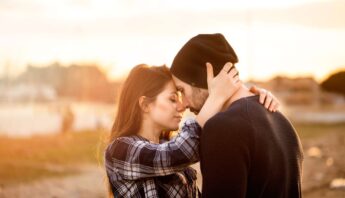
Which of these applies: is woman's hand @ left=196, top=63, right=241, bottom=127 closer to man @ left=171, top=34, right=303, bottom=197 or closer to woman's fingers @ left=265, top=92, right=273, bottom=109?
man @ left=171, top=34, right=303, bottom=197

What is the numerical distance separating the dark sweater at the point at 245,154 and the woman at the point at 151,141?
0.39m

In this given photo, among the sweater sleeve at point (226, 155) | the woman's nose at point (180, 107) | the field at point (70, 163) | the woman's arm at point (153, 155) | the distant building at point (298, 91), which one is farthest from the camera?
the distant building at point (298, 91)

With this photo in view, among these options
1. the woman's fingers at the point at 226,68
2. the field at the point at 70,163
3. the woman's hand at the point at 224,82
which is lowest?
the field at the point at 70,163

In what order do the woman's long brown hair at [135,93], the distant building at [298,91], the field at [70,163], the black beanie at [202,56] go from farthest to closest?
1. the distant building at [298,91]
2. the field at [70,163]
3. the woman's long brown hair at [135,93]
4. the black beanie at [202,56]

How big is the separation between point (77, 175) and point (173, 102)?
815 centimetres

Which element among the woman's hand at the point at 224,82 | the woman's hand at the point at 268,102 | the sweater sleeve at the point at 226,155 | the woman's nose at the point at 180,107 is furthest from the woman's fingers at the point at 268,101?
the woman's nose at the point at 180,107

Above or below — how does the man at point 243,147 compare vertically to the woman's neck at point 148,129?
above

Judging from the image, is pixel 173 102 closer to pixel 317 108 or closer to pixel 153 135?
pixel 153 135

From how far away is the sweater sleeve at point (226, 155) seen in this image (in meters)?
2.46

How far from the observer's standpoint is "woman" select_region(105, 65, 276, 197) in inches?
123

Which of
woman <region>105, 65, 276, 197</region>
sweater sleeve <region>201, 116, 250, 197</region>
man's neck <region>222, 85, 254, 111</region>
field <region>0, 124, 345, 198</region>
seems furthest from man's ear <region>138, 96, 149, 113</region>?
field <region>0, 124, 345, 198</region>

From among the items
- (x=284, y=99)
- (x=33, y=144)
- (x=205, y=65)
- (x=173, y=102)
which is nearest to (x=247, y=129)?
(x=205, y=65)

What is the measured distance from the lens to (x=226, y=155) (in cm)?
246

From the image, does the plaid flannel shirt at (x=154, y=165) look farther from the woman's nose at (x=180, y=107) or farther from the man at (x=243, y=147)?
the man at (x=243, y=147)
